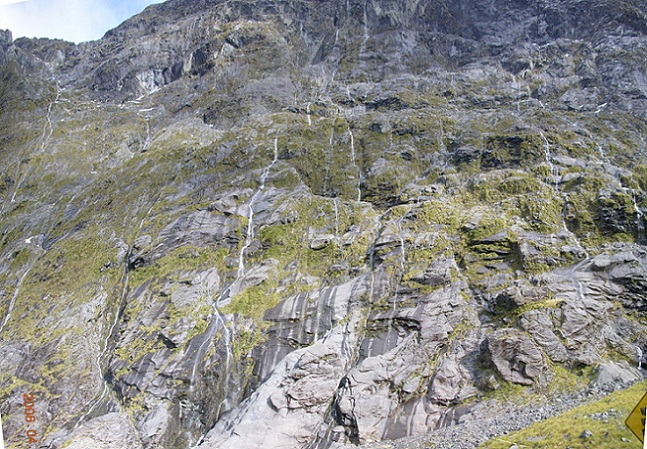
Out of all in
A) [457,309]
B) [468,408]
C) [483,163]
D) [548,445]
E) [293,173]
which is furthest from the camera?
[293,173]

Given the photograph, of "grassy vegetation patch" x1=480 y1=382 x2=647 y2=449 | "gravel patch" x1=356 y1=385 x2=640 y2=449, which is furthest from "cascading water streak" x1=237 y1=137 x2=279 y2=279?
"grassy vegetation patch" x1=480 y1=382 x2=647 y2=449

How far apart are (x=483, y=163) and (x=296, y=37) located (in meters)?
48.0

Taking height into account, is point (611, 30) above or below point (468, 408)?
above

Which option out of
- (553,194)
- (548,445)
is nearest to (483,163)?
(553,194)

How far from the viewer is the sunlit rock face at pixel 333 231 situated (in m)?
32.8

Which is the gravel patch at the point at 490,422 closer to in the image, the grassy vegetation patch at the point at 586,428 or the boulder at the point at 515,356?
the grassy vegetation patch at the point at 586,428

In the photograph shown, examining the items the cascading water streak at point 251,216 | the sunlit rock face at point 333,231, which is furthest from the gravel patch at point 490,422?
the cascading water streak at point 251,216

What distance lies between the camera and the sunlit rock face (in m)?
32.8

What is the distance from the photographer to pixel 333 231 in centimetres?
4606

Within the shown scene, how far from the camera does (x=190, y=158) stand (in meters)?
58.8

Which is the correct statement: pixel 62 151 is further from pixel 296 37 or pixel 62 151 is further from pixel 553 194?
pixel 553 194

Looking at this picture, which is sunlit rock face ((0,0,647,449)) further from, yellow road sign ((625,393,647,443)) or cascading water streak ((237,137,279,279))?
yellow road sign ((625,393,647,443))

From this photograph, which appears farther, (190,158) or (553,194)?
(190,158)

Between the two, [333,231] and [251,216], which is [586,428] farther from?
[251,216]
